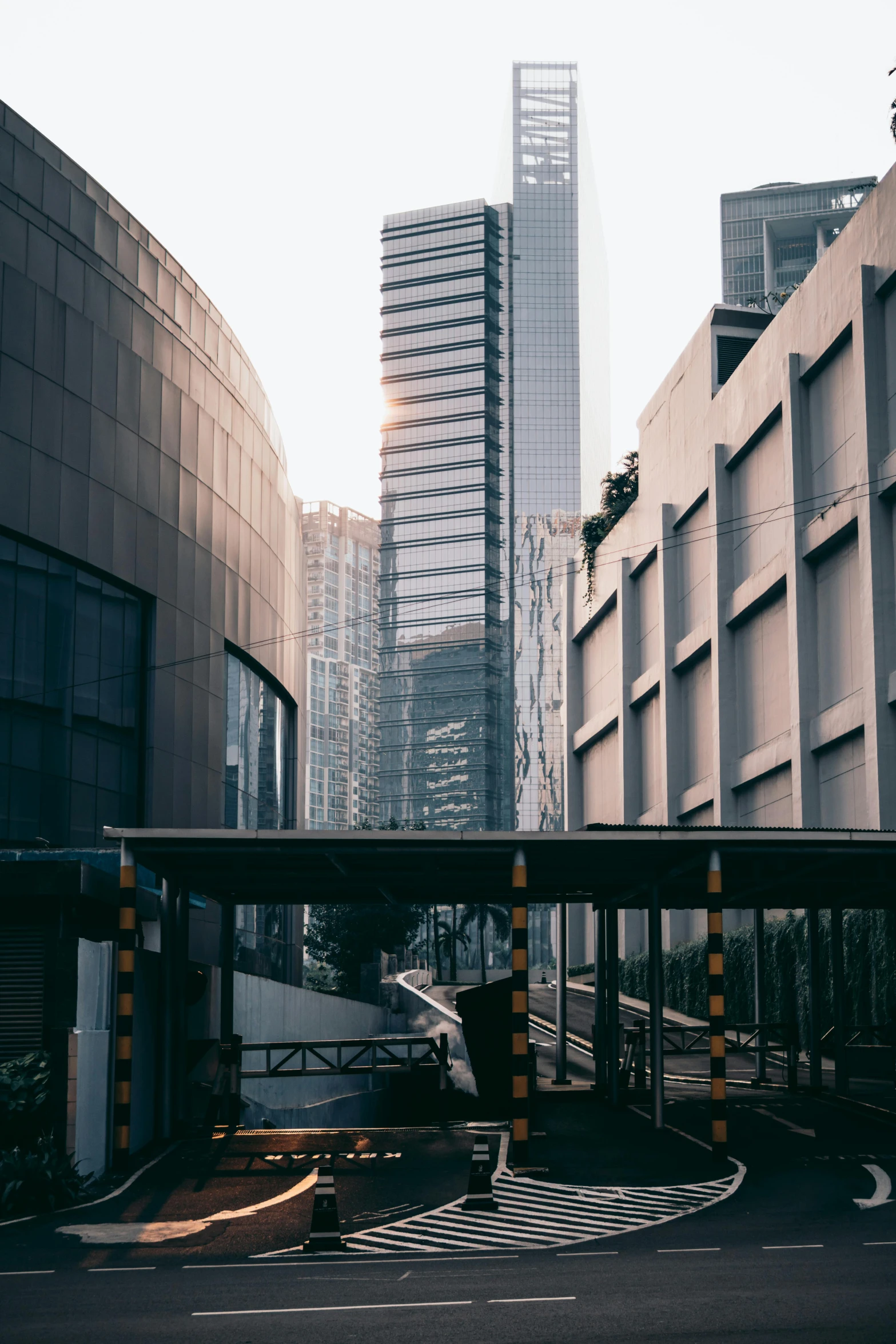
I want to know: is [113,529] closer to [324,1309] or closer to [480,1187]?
[480,1187]

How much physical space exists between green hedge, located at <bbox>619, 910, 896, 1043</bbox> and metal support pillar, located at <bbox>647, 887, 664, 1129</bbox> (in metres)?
7.66

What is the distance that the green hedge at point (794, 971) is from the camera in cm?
3575

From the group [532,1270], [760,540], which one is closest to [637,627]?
[760,540]

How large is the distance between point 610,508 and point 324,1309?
56.8 metres

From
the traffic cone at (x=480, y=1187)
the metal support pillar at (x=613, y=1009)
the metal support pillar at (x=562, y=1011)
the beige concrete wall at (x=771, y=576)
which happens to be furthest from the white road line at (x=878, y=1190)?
the beige concrete wall at (x=771, y=576)

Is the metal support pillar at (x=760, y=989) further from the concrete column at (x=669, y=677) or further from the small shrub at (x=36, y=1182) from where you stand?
the concrete column at (x=669, y=677)

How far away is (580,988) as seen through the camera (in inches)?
2744

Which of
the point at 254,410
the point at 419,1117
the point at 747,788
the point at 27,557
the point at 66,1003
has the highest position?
the point at 254,410

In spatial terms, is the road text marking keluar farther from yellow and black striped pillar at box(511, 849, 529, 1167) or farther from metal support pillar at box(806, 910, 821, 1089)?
metal support pillar at box(806, 910, 821, 1089)

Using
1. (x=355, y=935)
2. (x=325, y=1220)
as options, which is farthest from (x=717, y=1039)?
(x=355, y=935)

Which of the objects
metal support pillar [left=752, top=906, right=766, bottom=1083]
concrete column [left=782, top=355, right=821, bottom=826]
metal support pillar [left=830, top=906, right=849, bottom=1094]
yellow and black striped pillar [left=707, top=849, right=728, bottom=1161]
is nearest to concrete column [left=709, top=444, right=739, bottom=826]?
concrete column [left=782, top=355, right=821, bottom=826]

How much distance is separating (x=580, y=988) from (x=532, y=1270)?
57220mm

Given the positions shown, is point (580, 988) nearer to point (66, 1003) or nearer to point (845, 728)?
point (845, 728)

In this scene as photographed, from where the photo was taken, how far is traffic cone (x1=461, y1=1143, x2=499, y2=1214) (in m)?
17.0
